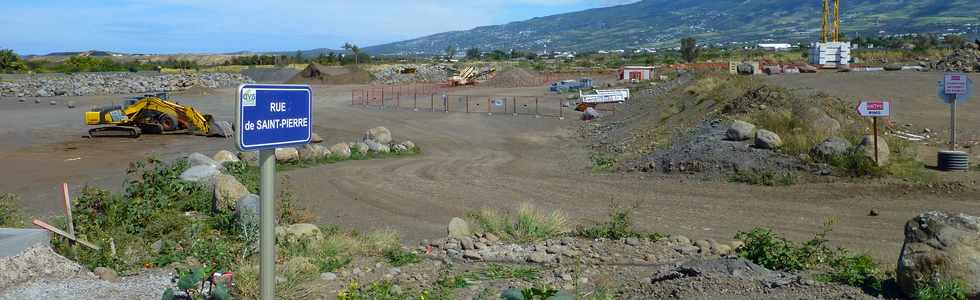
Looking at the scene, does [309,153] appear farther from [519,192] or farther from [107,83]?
[107,83]

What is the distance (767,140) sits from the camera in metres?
21.1

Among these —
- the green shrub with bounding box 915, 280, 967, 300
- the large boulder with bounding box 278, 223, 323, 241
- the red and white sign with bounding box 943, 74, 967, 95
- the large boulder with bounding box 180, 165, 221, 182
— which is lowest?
the large boulder with bounding box 278, 223, 323, 241

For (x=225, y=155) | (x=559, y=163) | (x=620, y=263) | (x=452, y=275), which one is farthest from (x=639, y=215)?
(x=225, y=155)

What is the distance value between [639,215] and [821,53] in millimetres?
69705

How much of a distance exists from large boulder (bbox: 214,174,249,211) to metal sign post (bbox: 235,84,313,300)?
8.05 metres

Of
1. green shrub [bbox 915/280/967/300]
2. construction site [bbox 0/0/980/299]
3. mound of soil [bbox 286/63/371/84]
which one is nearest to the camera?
green shrub [bbox 915/280/967/300]

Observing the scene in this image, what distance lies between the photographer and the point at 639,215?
51.1 feet

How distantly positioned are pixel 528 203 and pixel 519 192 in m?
2.78

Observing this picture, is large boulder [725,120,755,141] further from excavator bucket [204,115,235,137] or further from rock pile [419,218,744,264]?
excavator bucket [204,115,235,137]

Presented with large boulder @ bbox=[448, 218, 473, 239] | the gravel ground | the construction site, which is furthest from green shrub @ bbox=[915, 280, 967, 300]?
the gravel ground

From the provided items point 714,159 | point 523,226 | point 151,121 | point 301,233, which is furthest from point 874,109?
point 151,121

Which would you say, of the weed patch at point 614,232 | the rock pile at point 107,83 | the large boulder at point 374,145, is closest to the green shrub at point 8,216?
the weed patch at point 614,232

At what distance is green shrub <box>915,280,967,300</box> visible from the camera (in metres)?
6.86

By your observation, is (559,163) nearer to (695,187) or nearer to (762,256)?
(695,187)
